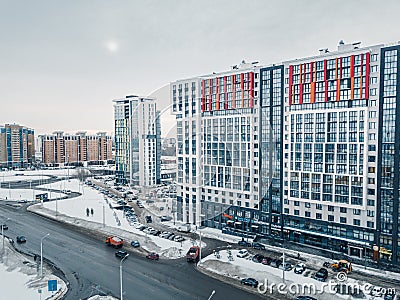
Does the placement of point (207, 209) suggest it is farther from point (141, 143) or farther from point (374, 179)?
point (141, 143)

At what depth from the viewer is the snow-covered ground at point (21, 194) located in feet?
226

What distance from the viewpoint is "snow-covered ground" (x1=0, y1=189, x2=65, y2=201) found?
69000 mm

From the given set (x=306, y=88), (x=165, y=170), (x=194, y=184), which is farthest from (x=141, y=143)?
(x=306, y=88)

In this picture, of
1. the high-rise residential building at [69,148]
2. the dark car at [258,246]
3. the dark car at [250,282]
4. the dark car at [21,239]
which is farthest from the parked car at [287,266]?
the high-rise residential building at [69,148]

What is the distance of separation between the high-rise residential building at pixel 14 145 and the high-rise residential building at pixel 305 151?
111368 millimetres

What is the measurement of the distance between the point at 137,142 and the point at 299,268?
193 feet

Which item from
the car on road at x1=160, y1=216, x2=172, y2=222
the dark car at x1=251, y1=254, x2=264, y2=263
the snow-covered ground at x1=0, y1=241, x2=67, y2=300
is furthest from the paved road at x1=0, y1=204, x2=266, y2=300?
the car on road at x1=160, y1=216, x2=172, y2=222

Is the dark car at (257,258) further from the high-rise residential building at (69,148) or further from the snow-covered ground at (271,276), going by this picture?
the high-rise residential building at (69,148)

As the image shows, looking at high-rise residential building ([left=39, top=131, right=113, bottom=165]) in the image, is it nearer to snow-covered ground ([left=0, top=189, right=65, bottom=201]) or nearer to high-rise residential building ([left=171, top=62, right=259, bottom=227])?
snow-covered ground ([left=0, top=189, right=65, bottom=201])

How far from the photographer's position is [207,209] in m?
44.0

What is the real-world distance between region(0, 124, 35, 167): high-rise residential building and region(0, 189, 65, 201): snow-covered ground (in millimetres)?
57544

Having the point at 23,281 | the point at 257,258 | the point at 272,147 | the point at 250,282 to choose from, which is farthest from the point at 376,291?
the point at 23,281

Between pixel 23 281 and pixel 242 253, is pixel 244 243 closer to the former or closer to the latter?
pixel 242 253

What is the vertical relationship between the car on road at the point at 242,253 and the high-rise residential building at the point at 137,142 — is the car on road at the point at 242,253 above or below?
below
